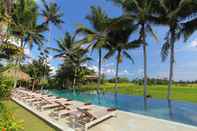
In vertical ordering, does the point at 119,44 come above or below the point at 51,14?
below

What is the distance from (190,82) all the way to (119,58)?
21.5 meters

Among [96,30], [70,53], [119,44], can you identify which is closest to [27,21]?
[96,30]

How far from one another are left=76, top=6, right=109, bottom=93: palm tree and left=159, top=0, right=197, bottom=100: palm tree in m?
6.28

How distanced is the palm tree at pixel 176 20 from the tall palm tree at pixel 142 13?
2.27 ft

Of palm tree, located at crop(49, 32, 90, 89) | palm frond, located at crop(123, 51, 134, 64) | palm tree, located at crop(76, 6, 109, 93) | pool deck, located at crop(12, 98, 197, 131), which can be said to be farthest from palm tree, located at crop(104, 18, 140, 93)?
pool deck, located at crop(12, 98, 197, 131)

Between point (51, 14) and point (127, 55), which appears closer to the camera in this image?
point (127, 55)

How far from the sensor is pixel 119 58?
68.7ft

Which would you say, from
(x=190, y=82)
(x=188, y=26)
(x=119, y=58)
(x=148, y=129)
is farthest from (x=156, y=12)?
(x=190, y=82)

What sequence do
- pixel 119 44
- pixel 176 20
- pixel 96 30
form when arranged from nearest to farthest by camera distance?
pixel 176 20 < pixel 119 44 < pixel 96 30

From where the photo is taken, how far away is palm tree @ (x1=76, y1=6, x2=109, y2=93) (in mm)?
19856

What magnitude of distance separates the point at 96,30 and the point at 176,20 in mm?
8826

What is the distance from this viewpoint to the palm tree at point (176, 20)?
1330 cm

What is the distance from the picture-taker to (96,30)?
21.6 meters

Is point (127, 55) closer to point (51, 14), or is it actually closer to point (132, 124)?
point (51, 14)
